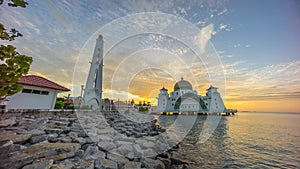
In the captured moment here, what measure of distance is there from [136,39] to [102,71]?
415 inches

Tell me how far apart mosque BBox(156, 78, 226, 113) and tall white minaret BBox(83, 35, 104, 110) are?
30659 millimetres

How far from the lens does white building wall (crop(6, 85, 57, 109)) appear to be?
8.40 meters

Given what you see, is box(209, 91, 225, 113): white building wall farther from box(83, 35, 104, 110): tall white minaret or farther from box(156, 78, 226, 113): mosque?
box(83, 35, 104, 110): tall white minaret

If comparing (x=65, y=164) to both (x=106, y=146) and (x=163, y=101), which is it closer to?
(x=106, y=146)

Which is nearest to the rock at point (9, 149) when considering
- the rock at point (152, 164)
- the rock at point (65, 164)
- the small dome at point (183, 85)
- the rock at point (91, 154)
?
the rock at point (65, 164)

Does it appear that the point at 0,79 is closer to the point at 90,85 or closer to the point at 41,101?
the point at 41,101

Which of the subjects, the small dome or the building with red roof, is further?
the small dome

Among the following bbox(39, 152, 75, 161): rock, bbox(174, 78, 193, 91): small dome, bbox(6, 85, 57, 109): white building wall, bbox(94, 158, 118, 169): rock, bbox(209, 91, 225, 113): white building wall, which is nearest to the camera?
bbox(39, 152, 75, 161): rock

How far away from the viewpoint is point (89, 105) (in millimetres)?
15539

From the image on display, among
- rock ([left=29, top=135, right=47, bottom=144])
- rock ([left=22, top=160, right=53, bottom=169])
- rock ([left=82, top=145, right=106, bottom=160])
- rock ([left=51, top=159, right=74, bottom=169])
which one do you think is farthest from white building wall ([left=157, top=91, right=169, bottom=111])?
rock ([left=22, top=160, right=53, bottom=169])

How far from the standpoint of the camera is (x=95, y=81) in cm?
1716

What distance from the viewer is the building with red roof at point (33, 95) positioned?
8.47 metres

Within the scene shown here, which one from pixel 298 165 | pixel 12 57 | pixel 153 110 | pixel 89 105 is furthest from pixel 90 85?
pixel 153 110

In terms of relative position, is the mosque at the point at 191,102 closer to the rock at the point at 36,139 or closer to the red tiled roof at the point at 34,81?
the red tiled roof at the point at 34,81
